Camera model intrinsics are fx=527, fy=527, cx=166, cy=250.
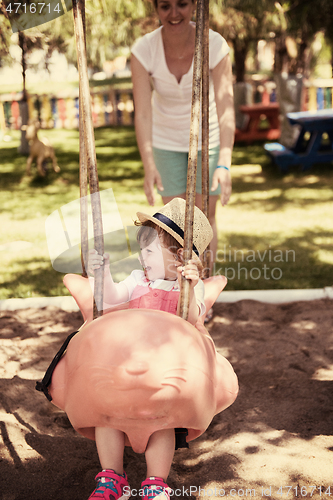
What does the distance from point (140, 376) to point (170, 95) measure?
173 cm

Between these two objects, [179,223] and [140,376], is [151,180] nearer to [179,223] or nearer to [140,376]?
[179,223]


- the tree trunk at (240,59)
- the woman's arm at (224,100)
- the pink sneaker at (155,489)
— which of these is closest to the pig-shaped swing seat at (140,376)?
the pink sneaker at (155,489)

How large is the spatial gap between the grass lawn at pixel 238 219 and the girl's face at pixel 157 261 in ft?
1.32

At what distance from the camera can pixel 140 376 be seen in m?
1.51

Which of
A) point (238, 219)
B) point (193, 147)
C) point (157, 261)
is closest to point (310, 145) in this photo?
point (238, 219)

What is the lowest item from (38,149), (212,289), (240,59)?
(212,289)

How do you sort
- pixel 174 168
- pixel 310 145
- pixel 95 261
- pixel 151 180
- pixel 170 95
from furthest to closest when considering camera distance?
pixel 310 145
pixel 174 168
pixel 170 95
pixel 151 180
pixel 95 261

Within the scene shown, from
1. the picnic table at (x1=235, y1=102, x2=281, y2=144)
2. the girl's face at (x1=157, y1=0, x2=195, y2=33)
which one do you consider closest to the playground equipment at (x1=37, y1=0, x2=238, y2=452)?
the girl's face at (x1=157, y1=0, x2=195, y2=33)

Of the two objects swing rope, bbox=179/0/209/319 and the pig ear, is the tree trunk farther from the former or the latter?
swing rope, bbox=179/0/209/319

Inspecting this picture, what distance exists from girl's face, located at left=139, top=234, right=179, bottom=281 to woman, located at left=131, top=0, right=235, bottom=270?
54 centimetres

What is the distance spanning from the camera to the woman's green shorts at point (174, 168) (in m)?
2.92

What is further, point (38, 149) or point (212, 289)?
point (38, 149)

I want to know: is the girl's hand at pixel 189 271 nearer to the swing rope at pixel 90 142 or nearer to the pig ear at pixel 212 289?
the swing rope at pixel 90 142

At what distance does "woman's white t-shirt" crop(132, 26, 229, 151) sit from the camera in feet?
8.57
